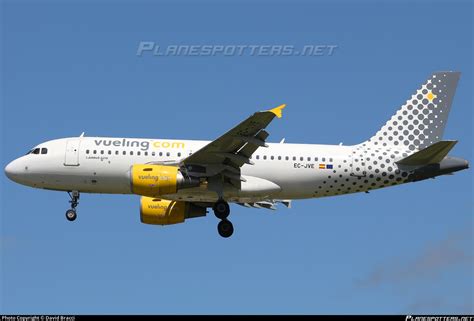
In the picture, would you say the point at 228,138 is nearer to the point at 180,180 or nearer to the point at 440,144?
the point at 180,180

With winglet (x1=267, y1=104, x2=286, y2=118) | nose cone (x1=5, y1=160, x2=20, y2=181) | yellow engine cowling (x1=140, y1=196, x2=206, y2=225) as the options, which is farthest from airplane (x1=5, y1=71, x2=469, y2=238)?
winglet (x1=267, y1=104, x2=286, y2=118)

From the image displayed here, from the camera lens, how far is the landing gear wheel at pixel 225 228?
48.1 m

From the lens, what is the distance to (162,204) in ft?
166

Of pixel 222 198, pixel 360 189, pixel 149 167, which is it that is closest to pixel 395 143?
pixel 360 189

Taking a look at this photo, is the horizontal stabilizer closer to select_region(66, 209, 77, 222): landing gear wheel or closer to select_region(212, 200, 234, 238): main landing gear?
select_region(212, 200, 234, 238): main landing gear

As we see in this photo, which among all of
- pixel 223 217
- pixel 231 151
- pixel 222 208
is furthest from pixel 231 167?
pixel 223 217

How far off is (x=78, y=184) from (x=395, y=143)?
14.6 meters

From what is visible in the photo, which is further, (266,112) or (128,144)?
(128,144)

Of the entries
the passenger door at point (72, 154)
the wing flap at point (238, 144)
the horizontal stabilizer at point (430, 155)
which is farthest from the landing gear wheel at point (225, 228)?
the horizontal stabilizer at point (430, 155)

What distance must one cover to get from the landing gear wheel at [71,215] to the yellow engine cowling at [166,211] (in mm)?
3405

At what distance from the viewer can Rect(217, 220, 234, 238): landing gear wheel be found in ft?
158

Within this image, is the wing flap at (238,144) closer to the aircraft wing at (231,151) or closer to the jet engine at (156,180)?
the aircraft wing at (231,151)

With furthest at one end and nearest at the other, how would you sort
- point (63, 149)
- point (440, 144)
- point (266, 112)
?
point (63, 149) → point (440, 144) → point (266, 112)

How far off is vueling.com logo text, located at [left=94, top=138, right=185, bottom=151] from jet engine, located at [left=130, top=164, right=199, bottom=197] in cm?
216
